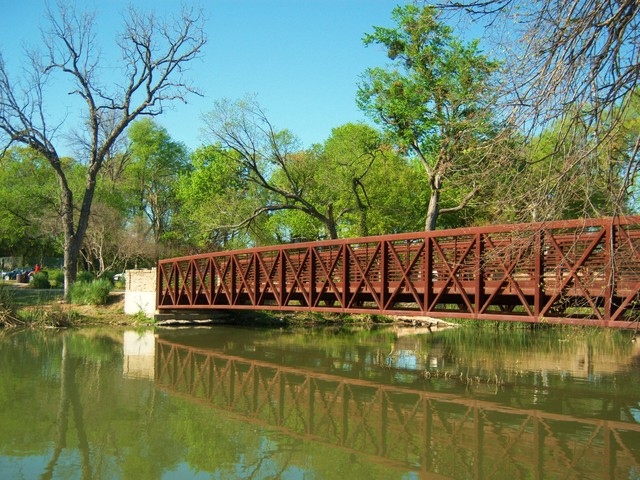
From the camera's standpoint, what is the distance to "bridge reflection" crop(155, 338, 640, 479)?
9.47 meters

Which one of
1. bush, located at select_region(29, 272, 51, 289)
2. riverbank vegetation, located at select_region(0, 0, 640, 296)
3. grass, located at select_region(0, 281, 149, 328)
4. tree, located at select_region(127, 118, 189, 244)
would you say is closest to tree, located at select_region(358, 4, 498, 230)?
riverbank vegetation, located at select_region(0, 0, 640, 296)

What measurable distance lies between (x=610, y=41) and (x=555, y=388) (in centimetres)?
940

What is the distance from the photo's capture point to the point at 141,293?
3080 centimetres

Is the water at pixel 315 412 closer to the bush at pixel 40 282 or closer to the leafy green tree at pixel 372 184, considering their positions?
the leafy green tree at pixel 372 184

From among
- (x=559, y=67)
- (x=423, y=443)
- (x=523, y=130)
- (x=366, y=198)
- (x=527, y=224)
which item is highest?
(x=366, y=198)

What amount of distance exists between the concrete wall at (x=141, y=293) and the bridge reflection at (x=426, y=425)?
45.4 ft

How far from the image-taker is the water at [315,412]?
9453mm

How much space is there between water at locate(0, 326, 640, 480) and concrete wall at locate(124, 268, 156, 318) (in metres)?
8.11

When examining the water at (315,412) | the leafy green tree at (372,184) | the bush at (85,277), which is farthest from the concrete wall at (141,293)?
the leafy green tree at (372,184)

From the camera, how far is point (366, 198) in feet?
121

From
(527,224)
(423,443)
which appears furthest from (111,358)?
(527,224)

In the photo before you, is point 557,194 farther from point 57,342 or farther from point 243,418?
point 57,342

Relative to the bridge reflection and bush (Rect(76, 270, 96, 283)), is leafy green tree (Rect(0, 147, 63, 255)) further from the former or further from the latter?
the bridge reflection

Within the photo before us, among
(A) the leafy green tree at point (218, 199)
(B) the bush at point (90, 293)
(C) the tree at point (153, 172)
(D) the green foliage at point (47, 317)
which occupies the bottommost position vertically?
(D) the green foliage at point (47, 317)
